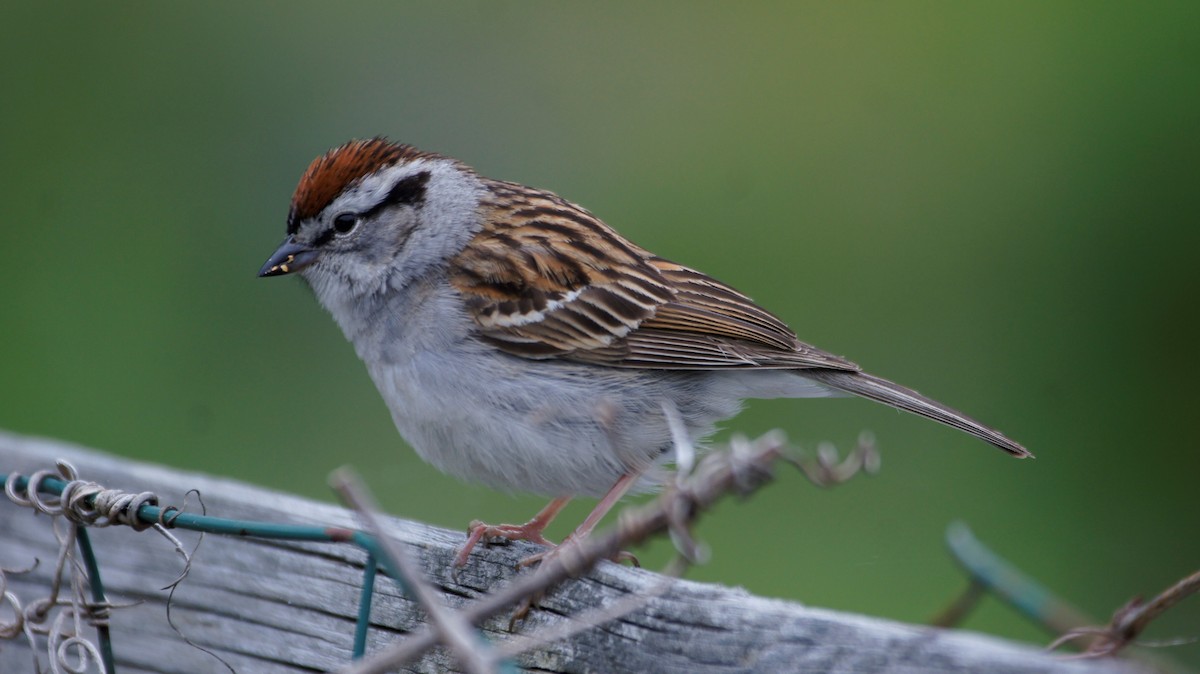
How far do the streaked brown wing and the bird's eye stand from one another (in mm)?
337

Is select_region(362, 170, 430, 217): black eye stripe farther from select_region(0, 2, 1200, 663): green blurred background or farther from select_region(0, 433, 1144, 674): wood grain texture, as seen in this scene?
select_region(0, 2, 1200, 663): green blurred background

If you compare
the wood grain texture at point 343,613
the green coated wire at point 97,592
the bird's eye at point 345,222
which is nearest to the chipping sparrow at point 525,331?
→ the bird's eye at point 345,222

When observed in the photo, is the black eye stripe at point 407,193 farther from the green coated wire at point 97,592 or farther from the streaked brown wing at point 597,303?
the green coated wire at point 97,592

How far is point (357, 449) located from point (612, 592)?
3576 mm

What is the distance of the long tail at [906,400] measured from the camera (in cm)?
346

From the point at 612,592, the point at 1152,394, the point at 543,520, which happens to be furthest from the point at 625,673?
the point at 1152,394

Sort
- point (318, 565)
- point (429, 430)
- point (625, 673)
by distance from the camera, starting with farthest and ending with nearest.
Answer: point (429, 430) → point (318, 565) → point (625, 673)

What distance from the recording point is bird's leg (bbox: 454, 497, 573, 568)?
2391mm

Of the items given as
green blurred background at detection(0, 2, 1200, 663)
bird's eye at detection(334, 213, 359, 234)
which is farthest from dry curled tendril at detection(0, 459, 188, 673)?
green blurred background at detection(0, 2, 1200, 663)

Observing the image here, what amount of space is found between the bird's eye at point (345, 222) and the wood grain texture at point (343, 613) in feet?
3.27

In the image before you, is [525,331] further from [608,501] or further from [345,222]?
[345,222]

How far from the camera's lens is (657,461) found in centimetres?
335

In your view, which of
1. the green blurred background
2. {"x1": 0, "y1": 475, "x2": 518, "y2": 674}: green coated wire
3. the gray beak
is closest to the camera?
{"x1": 0, "y1": 475, "x2": 518, "y2": 674}: green coated wire

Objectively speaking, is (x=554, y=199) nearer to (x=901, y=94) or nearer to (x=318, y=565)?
(x=318, y=565)
